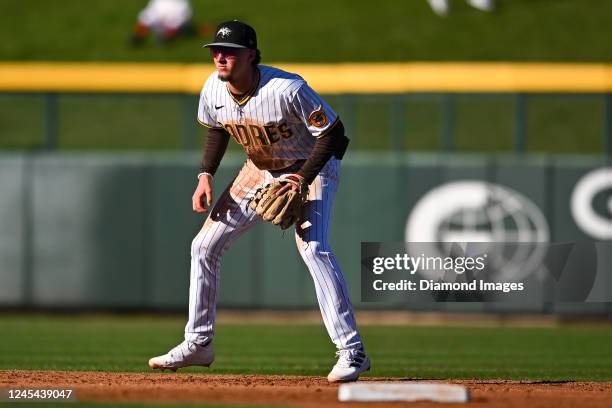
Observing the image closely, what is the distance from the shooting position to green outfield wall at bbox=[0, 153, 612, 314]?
1384cm

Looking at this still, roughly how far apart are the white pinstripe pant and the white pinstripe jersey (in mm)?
142

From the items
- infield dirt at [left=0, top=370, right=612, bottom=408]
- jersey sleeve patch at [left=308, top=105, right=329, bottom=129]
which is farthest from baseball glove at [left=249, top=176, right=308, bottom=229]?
infield dirt at [left=0, top=370, right=612, bottom=408]

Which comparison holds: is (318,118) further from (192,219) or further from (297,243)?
(192,219)

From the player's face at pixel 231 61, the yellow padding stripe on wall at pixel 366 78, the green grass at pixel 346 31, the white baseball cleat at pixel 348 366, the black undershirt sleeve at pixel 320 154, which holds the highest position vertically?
the green grass at pixel 346 31

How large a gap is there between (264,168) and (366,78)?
8.47m

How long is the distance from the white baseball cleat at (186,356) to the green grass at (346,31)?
1738 cm

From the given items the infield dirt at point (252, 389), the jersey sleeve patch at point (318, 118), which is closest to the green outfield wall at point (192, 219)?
the infield dirt at point (252, 389)

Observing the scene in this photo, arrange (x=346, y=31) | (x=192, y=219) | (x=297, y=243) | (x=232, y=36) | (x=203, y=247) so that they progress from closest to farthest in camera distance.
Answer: (x=232, y=36) < (x=297, y=243) < (x=203, y=247) < (x=192, y=219) < (x=346, y=31)

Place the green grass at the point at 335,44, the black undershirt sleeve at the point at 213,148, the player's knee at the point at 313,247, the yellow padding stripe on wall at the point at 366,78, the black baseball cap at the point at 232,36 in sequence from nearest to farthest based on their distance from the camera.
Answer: the black baseball cap at the point at 232,36 < the player's knee at the point at 313,247 < the black undershirt sleeve at the point at 213,148 < the yellow padding stripe on wall at the point at 366,78 < the green grass at the point at 335,44

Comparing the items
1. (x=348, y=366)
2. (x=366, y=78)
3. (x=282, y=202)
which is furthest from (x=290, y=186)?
(x=366, y=78)

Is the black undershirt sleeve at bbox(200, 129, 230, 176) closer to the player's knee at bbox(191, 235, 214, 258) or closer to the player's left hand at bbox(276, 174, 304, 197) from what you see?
the player's knee at bbox(191, 235, 214, 258)

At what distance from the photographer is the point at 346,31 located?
82.9 ft

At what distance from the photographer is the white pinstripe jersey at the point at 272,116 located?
252 inches

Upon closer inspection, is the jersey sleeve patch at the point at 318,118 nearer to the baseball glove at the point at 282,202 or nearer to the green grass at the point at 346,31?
the baseball glove at the point at 282,202
